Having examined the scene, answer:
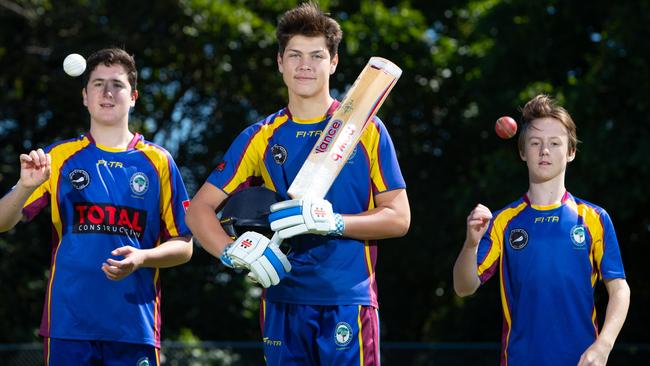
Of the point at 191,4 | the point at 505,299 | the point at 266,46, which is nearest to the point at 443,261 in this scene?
the point at 266,46

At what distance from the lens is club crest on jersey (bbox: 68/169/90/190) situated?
177 inches

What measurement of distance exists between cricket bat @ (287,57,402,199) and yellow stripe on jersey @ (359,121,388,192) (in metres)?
0.10

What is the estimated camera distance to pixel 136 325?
4391mm

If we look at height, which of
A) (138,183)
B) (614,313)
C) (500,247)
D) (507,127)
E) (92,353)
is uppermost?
(507,127)

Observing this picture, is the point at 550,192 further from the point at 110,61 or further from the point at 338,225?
the point at 110,61

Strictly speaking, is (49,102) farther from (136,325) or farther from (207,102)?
(136,325)

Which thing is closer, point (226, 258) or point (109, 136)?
point (226, 258)

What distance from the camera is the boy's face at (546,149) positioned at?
4453 millimetres

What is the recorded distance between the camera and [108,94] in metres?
4.55

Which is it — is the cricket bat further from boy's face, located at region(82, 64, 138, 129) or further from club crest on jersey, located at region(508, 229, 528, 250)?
boy's face, located at region(82, 64, 138, 129)

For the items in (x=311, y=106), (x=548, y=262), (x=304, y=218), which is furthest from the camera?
(x=548, y=262)

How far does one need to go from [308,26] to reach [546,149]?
1199 millimetres

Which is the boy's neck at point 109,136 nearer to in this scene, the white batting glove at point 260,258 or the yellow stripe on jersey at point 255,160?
the yellow stripe on jersey at point 255,160

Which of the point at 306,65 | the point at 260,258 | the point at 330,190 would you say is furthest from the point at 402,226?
the point at 306,65
